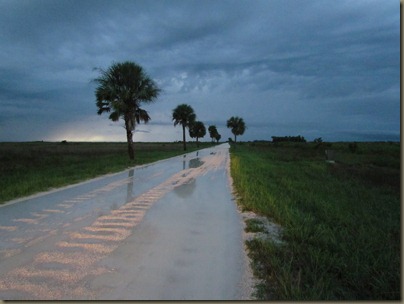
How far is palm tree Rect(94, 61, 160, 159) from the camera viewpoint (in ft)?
82.3

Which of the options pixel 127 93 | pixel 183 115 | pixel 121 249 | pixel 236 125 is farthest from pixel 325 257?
pixel 236 125

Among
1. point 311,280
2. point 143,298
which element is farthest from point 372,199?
point 143,298

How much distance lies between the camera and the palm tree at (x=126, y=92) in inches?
987

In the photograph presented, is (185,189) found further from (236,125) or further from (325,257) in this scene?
(236,125)

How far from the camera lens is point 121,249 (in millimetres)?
4492

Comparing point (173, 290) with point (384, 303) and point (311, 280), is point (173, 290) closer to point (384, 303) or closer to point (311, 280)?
point (311, 280)

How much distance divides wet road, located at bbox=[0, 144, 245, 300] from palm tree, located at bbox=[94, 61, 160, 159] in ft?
58.8

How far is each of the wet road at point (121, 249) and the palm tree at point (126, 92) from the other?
17.9 meters

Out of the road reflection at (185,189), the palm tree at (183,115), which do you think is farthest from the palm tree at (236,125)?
the road reflection at (185,189)

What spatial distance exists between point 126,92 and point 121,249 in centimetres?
2227

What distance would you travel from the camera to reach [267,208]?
23.2 ft

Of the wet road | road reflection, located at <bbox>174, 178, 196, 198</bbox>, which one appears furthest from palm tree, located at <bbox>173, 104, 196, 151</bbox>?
the wet road

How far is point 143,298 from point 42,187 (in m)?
8.29

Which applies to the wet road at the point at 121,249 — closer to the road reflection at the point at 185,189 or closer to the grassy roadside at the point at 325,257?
the grassy roadside at the point at 325,257
